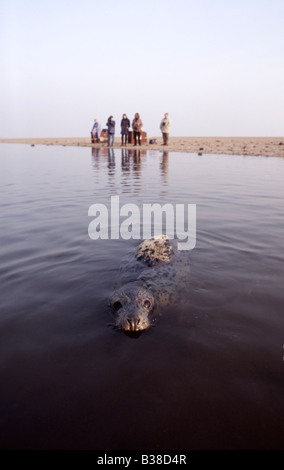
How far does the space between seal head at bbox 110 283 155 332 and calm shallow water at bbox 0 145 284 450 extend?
12cm

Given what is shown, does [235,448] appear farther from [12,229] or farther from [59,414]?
[12,229]

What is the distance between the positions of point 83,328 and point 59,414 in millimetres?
1030

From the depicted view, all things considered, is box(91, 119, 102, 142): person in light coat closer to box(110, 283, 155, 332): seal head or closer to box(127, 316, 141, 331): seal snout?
box(110, 283, 155, 332): seal head

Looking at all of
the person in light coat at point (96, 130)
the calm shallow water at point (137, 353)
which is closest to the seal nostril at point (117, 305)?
Answer: the calm shallow water at point (137, 353)

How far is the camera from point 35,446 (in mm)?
1956

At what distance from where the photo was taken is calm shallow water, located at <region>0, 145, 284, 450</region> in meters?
2.07

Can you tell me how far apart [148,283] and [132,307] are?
0.80 meters

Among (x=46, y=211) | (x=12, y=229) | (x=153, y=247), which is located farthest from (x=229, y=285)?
(x=46, y=211)

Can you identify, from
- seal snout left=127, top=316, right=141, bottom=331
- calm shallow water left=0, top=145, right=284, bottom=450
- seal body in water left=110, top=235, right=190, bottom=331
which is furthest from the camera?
seal body in water left=110, top=235, right=190, bottom=331

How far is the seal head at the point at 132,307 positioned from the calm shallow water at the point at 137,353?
120mm

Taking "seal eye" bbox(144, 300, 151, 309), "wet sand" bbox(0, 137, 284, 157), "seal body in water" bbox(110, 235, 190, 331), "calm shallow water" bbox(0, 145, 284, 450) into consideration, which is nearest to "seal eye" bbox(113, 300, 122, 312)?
"seal body in water" bbox(110, 235, 190, 331)

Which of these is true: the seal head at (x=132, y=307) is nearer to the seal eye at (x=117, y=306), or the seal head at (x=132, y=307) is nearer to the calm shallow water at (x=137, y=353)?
the seal eye at (x=117, y=306)

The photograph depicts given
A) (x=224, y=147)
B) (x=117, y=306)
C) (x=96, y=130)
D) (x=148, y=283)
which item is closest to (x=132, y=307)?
(x=117, y=306)

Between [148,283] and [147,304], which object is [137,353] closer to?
[147,304]
